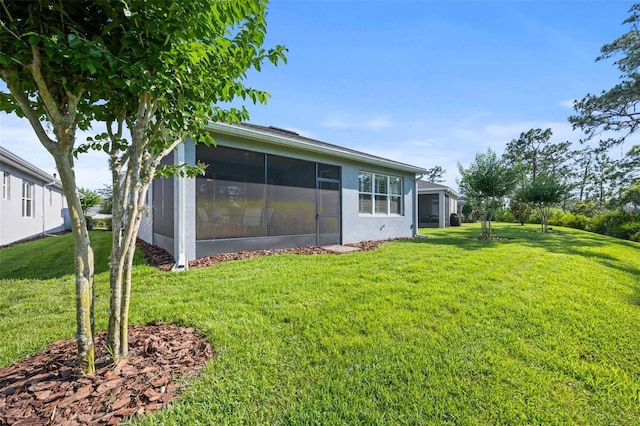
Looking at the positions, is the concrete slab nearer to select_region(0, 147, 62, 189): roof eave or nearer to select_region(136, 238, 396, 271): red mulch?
select_region(136, 238, 396, 271): red mulch

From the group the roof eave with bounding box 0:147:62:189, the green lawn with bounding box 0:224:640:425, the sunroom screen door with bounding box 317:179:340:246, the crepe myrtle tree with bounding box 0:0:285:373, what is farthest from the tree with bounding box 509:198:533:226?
the roof eave with bounding box 0:147:62:189

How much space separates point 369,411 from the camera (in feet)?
6.22

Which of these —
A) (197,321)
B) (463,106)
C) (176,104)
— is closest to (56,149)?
(176,104)

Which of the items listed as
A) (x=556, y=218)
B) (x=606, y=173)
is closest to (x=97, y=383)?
(x=606, y=173)

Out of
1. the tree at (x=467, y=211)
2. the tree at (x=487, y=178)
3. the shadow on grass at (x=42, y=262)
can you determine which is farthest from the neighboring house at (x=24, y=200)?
the tree at (x=467, y=211)

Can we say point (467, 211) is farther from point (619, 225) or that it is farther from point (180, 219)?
point (180, 219)

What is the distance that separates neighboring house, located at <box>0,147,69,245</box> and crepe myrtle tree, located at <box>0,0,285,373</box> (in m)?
10.7

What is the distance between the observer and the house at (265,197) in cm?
632

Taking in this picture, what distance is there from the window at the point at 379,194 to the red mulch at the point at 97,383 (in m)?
8.39

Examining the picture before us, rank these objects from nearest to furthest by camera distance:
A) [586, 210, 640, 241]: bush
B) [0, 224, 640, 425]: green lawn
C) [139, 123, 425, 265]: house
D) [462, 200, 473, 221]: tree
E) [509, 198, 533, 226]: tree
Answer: [0, 224, 640, 425]: green lawn → [139, 123, 425, 265]: house → [586, 210, 640, 241]: bush → [509, 198, 533, 226]: tree → [462, 200, 473, 221]: tree

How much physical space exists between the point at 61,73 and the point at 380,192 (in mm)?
9987

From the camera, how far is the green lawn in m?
1.95

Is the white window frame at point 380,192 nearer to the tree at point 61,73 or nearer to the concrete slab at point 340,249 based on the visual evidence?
the concrete slab at point 340,249

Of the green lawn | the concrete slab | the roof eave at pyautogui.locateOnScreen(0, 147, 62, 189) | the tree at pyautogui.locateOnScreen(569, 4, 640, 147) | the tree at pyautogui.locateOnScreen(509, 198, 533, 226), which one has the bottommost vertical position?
the green lawn
